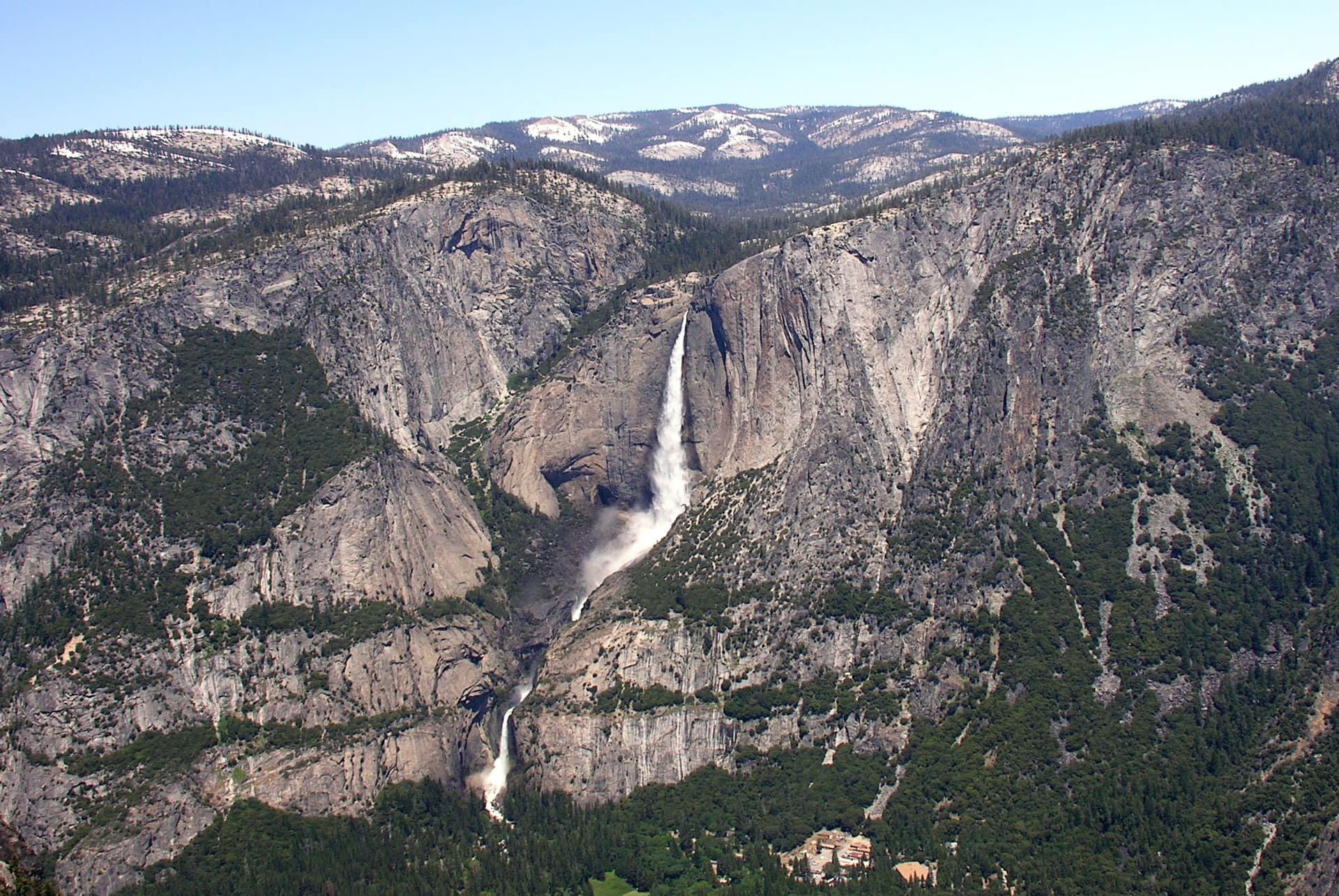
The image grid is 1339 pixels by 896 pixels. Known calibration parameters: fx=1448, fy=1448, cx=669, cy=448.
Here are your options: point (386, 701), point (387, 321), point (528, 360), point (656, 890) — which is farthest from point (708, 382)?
point (656, 890)

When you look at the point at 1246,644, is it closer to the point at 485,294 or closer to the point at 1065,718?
the point at 1065,718

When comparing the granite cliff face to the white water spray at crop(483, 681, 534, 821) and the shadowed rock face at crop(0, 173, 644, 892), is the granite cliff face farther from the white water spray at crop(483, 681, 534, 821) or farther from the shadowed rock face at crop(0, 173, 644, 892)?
the white water spray at crop(483, 681, 534, 821)

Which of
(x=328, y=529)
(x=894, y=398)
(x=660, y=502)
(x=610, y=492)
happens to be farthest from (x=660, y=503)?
(x=328, y=529)

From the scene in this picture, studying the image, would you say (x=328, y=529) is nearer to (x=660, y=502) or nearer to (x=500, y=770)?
(x=500, y=770)

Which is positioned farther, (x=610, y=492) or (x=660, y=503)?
(x=610, y=492)

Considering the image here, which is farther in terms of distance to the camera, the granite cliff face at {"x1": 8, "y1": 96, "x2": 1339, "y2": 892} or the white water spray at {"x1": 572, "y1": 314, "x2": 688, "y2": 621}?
the white water spray at {"x1": 572, "y1": 314, "x2": 688, "y2": 621}

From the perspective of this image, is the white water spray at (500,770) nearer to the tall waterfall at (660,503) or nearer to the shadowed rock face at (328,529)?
the shadowed rock face at (328,529)

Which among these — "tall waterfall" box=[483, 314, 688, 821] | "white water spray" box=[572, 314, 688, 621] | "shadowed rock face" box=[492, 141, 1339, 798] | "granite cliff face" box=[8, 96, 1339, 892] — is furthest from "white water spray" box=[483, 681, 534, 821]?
"white water spray" box=[572, 314, 688, 621]
